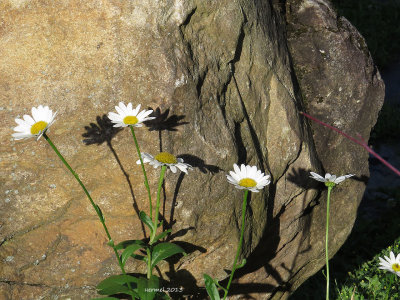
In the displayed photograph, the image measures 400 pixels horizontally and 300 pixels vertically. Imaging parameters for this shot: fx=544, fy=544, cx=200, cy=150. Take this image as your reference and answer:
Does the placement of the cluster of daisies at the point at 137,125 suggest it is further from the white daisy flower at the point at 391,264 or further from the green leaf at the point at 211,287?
the white daisy flower at the point at 391,264

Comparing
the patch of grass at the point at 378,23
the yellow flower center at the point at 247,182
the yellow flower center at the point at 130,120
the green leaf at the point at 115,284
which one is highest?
the yellow flower center at the point at 130,120

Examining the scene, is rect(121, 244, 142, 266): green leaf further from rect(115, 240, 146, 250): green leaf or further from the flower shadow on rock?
the flower shadow on rock

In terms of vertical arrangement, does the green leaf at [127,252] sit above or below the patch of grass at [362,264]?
above

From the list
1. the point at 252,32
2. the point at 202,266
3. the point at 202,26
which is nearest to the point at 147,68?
the point at 202,26

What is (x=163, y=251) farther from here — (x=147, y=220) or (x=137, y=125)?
(x=137, y=125)

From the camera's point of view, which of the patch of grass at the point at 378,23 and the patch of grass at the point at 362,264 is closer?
the patch of grass at the point at 362,264

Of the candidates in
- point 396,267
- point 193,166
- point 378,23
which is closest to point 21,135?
point 193,166

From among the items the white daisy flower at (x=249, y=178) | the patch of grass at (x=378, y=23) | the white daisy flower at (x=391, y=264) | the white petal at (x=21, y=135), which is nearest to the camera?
the white petal at (x=21, y=135)

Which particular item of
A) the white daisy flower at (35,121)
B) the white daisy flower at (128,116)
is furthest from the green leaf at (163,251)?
the white daisy flower at (35,121)

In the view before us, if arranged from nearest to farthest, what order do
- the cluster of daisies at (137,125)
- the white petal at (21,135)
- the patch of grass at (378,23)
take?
the white petal at (21,135)
the cluster of daisies at (137,125)
the patch of grass at (378,23)
